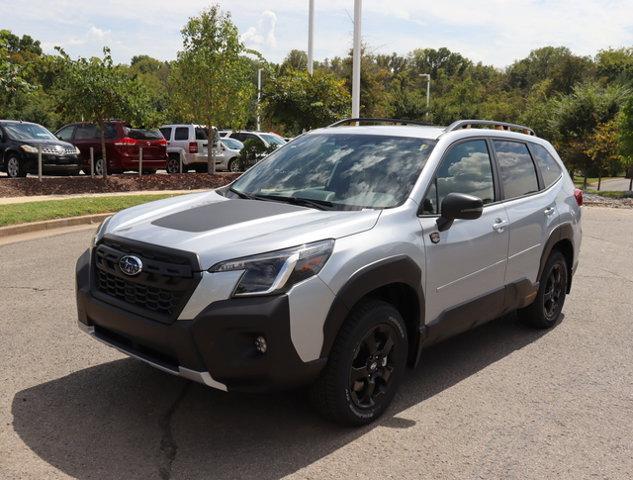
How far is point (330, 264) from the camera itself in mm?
3363

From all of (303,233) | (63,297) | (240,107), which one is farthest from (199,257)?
(240,107)

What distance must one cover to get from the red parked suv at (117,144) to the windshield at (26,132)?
5.58 feet

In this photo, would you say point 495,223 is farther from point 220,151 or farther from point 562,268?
point 220,151

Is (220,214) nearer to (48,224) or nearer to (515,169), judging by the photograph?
(515,169)

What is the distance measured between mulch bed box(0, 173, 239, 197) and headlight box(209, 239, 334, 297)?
1309 cm

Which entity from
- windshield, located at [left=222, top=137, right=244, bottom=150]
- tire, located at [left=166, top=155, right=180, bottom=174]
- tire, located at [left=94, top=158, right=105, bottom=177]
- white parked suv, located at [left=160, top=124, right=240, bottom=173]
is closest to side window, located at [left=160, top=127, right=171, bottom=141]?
white parked suv, located at [left=160, top=124, right=240, bottom=173]

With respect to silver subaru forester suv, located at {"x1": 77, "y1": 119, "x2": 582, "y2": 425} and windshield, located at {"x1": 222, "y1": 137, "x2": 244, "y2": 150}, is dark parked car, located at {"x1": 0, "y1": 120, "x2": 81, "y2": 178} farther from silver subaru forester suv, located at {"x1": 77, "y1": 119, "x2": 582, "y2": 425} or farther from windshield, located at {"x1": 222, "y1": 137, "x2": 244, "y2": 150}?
silver subaru forester suv, located at {"x1": 77, "y1": 119, "x2": 582, "y2": 425}

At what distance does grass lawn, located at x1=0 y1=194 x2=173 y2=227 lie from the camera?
10.7 m

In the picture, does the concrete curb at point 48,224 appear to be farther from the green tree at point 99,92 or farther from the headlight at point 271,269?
the headlight at point 271,269

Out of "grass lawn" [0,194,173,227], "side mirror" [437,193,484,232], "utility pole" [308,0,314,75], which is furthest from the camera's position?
"utility pole" [308,0,314,75]

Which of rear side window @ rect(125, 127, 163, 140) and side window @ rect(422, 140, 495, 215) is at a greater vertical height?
rear side window @ rect(125, 127, 163, 140)

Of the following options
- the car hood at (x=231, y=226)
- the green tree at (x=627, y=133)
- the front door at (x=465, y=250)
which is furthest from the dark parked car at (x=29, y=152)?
the green tree at (x=627, y=133)

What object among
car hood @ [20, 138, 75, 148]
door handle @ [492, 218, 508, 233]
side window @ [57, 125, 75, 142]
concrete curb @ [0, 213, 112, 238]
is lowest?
concrete curb @ [0, 213, 112, 238]

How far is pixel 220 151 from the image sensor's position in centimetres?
2428
